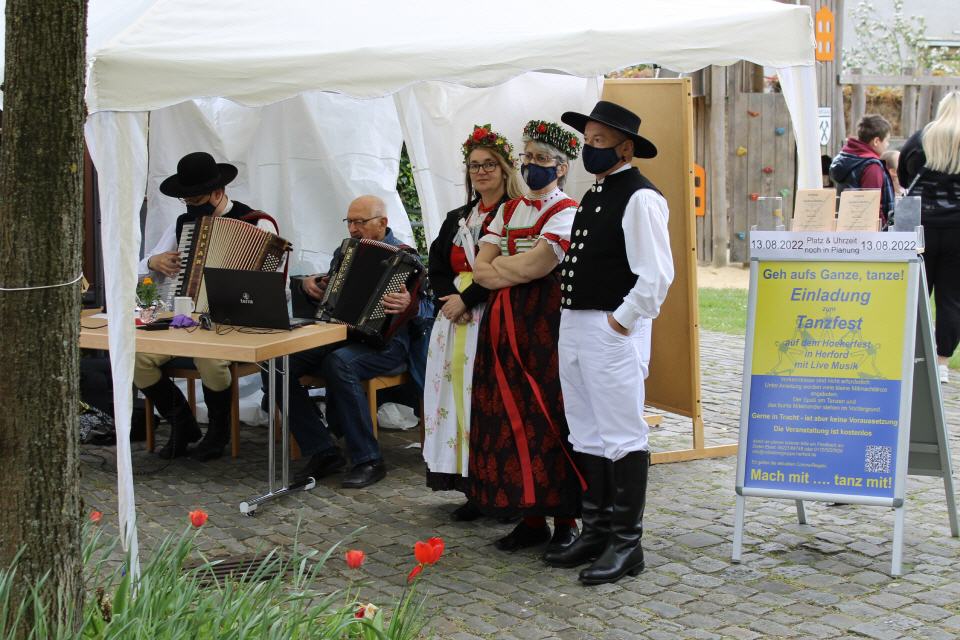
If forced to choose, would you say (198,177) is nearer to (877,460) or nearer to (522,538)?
(522,538)

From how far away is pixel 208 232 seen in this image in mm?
5953

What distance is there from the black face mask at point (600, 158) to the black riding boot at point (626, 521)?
106 cm

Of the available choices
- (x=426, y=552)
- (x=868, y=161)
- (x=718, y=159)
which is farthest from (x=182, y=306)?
(x=718, y=159)

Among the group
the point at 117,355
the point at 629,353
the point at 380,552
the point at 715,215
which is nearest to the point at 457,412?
the point at 380,552

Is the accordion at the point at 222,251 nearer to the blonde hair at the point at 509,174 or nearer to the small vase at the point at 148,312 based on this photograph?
the small vase at the point at 148,312

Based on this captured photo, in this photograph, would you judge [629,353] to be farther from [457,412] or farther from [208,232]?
[208,232]

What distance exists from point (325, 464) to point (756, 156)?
346 inches

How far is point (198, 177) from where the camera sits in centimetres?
636

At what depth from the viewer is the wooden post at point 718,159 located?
43.3 ft

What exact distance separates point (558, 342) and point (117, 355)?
163 centimetres

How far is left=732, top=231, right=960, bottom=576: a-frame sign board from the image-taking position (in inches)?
177

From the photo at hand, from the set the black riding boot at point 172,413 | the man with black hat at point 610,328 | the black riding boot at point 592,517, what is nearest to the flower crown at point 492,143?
the man with black hat at point 610,328

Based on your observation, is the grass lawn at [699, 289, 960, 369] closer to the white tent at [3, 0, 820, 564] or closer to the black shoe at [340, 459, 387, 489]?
the black shoe at [340, 459, 387, 489]

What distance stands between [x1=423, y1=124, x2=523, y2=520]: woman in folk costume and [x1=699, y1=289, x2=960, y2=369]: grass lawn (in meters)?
5.13
